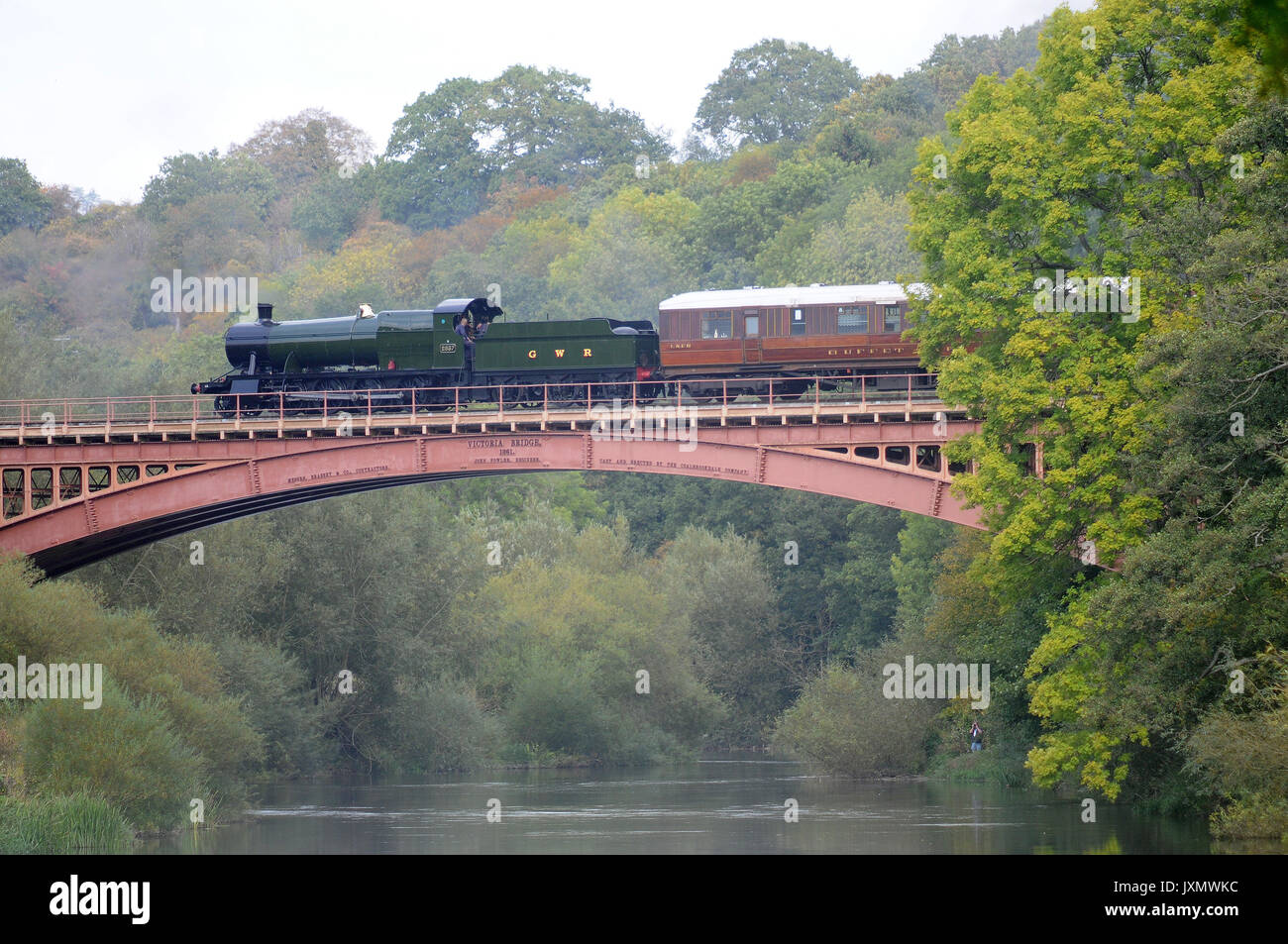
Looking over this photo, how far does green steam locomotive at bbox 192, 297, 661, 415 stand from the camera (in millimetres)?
47312

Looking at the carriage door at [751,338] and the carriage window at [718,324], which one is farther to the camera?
the carriage window at [718,324]

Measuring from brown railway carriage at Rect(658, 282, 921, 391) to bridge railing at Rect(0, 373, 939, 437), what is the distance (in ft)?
1.52

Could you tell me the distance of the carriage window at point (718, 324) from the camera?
46.2 m

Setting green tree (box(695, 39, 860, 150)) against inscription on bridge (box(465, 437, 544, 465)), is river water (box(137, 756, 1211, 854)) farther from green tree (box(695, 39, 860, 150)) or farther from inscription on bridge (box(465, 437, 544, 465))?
green tree (box(695, 39, 860, 150))

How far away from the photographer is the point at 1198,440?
31.7 metres

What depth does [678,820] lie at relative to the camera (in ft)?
134

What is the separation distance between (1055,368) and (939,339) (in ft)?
9.54

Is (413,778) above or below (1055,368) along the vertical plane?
below

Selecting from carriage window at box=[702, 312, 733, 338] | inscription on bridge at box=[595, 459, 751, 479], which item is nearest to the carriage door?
carriage window at box=[702, 312, 733, 338]

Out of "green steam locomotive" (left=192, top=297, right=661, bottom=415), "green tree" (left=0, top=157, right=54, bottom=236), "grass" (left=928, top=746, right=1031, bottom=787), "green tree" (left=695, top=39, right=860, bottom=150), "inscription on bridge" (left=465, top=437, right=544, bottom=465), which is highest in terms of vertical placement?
"green tree" (left=695, top=39, right=860, bottom=150)

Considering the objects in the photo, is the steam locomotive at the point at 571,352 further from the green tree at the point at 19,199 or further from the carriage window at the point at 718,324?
the green tree at the point at 19,199

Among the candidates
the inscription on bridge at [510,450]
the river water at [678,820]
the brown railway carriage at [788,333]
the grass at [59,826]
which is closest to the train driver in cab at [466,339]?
the inscription on bridge at [510,450]
